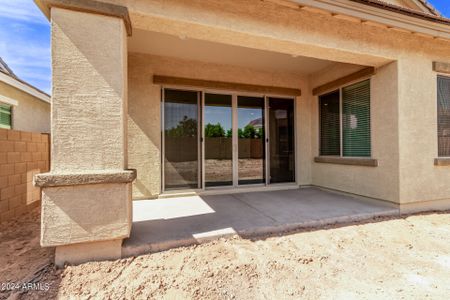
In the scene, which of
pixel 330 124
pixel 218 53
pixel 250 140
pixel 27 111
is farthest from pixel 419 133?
pixel 27 111

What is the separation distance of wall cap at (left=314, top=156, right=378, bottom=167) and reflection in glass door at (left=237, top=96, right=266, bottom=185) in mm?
1627

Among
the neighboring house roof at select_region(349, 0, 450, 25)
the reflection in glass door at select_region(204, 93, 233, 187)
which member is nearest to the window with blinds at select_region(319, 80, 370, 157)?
the neighboring house roof at select_region(349, 0, 450, 25)

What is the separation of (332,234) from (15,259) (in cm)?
430

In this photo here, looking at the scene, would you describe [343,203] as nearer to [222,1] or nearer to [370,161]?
[370,161]

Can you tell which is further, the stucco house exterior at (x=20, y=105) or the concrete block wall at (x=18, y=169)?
the stucco house exterior at (x=20, y=105)

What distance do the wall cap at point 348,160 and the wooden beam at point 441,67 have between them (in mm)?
2284

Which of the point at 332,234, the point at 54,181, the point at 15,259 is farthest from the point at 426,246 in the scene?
the point at 15,259

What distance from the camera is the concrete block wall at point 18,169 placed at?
13.1 ft

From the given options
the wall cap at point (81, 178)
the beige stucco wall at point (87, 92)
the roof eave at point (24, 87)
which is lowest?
the wall cap at point (81, 178)

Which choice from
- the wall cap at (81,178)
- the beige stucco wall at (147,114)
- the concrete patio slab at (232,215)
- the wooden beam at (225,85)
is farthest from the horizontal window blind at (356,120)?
the wall cap at (81,178)

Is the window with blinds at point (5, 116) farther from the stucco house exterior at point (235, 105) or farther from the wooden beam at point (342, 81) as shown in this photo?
the wooden beam at point (342, 81)

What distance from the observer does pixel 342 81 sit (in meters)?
5.64

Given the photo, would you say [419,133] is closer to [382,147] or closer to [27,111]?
[382,147]

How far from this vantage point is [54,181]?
8.15ft
